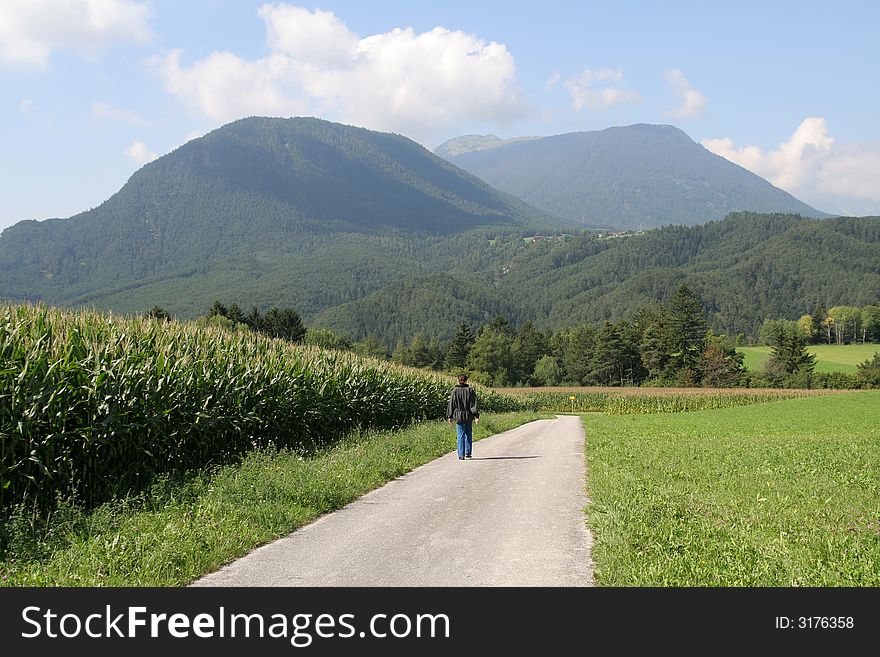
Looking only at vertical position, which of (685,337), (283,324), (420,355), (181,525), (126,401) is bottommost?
(420,355)

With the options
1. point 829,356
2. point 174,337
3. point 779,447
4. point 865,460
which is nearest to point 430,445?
point 174,337

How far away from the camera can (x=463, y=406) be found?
17.2 meters

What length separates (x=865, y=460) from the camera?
14555mm

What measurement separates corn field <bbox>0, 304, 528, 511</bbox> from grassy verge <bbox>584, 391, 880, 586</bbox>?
6980 millimetres

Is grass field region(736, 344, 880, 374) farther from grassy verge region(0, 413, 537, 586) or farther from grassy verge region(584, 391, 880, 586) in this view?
grassy verge region(0, 413, 537, 586)

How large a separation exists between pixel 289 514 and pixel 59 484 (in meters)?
3.24

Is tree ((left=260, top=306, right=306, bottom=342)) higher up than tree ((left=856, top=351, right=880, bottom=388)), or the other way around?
tree ((left=260, top=306, right=306, bottom=342))

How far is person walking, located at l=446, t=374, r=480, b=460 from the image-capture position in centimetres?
1689

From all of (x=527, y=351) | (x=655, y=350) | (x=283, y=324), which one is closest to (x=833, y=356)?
(x=655, y=350)

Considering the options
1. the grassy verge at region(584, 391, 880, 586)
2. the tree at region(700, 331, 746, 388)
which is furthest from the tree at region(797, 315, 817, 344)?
the grassy verge at region(584, 391, 880, 586)

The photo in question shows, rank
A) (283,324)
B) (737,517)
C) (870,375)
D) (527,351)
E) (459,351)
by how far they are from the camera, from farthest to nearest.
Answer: (527,351), (459,351), (870,375), (283,324), (737,517)

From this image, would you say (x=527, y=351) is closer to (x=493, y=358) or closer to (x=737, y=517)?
(x=493, y=358)

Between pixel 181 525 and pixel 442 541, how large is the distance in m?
3.13
